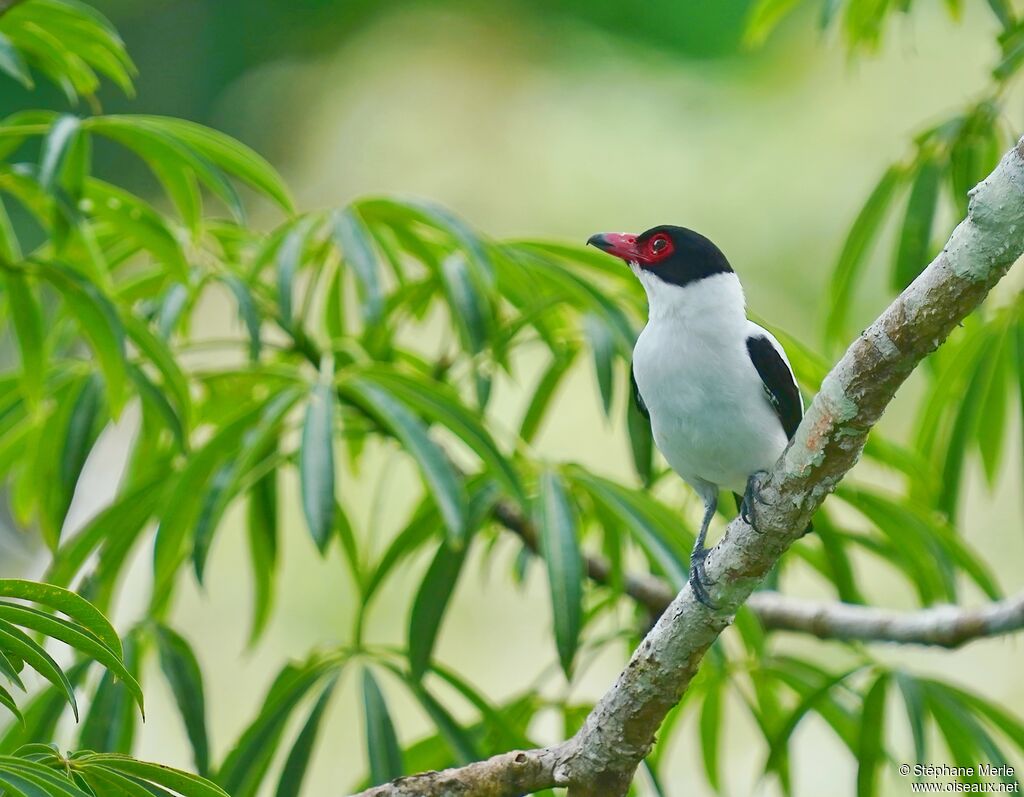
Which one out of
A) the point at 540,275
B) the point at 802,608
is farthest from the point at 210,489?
the point at 802,608

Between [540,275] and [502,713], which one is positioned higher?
[540,275]

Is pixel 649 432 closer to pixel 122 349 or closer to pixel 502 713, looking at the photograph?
pixel 502 713

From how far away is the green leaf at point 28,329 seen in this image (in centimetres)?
288

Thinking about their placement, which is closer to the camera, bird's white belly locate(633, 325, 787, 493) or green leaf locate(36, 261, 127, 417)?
bird's white belly locate(633, 325, 787, 493)

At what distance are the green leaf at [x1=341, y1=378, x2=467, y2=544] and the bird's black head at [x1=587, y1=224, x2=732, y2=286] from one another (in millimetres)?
614

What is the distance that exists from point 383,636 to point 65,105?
16.3 ft

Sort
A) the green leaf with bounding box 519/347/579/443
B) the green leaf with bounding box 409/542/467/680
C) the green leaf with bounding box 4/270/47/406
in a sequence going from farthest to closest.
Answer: the green leaf with bounding box 519/347/579/443 → the green leaf with bounding box 409/542/467/680 → the green leaf with bounding box 4/270/47/406

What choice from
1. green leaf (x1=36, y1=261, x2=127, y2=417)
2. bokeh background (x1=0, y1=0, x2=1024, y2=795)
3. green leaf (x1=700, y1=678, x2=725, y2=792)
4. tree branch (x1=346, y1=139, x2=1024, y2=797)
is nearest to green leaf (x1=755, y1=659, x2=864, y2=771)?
green leaf (x1=700, y1=678, x2=725, y2=792)

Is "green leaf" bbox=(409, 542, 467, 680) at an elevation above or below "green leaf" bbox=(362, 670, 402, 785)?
above

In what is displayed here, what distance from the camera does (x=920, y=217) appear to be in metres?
3.39

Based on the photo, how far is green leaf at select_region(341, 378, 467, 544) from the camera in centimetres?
276

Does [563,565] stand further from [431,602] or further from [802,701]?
[802,701]

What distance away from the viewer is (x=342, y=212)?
326 cm

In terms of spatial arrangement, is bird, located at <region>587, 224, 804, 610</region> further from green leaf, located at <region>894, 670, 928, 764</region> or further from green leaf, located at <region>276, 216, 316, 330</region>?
green leaf, located at <region>276, 216, 316, 330</region>
